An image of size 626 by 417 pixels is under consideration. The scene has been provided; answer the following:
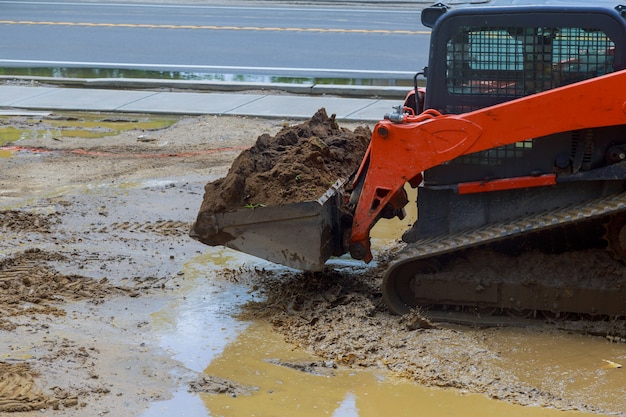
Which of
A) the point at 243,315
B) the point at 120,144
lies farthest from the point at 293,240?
the point at 120,144

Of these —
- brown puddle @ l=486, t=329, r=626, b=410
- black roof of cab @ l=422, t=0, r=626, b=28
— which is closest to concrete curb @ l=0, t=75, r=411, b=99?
black roof of cab @ l=422, t=0, r=626, b=28

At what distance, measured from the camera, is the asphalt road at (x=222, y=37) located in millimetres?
16359

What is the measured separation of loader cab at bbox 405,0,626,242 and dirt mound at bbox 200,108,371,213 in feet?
2.88

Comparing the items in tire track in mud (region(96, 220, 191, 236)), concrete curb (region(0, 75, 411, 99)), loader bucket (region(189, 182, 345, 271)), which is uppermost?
concrete curb (region(0, 75, 411, 99))

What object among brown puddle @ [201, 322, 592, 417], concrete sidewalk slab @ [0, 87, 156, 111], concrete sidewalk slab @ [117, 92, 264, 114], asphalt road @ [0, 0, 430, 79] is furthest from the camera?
asphalt road @ [0, 0, 430, 79]

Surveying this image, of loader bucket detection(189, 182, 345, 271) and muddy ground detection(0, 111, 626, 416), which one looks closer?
muddy ground detection(0, 111, 626, 416)

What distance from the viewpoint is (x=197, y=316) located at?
22.3 feet

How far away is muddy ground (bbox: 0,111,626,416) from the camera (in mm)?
5516

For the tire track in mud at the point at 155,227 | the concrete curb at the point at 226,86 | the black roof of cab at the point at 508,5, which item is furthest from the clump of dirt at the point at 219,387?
the concrete curb at the point at 226,86

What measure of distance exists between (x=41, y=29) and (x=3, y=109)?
807 centimetres

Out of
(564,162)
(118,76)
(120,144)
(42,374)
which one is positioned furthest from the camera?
(118,76)

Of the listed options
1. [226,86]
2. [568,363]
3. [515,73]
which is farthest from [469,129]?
[226,86]

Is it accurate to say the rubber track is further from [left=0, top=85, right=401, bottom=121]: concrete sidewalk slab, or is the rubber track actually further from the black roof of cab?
[left=0, top=85, right=401, bottom=121]: concrete sidewalk slab

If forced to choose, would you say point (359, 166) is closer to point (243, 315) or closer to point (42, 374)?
point (243, 315)
